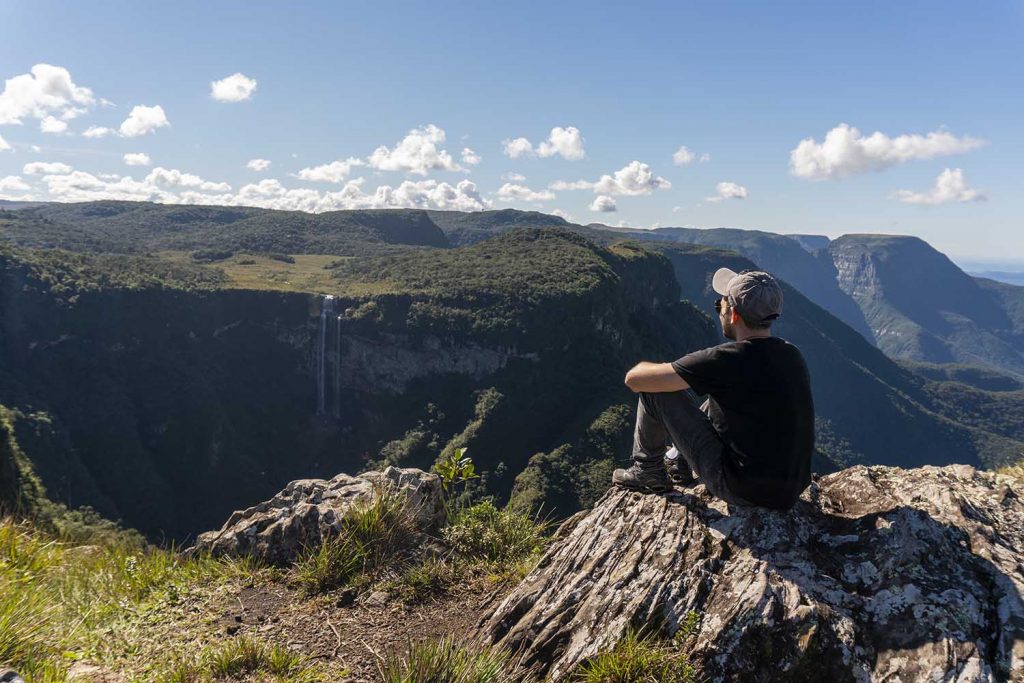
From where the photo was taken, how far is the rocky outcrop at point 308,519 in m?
6.65

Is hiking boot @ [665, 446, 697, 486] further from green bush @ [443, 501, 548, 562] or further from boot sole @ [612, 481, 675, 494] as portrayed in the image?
green bush @ [443, 501, 548, 562]

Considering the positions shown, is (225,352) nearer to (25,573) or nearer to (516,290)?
(516,290)

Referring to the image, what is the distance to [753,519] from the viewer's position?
15.5ft

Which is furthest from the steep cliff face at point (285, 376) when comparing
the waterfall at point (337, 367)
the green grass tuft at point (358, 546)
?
the green grass tuft at point (358, 546)

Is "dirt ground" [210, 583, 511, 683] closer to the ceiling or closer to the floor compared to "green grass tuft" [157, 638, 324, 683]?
closer to the floor

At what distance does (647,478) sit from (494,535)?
2142 millimetres

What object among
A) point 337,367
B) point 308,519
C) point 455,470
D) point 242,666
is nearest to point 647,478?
point 455,470

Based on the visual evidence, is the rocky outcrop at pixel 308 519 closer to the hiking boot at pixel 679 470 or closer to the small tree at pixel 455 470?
the small tree at pixel 455 470

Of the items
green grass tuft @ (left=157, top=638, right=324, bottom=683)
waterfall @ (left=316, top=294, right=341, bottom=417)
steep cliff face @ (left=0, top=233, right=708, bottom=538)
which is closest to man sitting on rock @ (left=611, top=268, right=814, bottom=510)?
green grass tuft @ (left=157, top=638, right=324, bottom=683)

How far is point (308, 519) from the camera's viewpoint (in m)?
6.99

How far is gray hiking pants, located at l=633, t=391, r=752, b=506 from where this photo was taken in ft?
15.6

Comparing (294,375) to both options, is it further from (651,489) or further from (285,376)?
(651,489)

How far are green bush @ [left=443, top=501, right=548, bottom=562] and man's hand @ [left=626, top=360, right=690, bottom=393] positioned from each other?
259cm

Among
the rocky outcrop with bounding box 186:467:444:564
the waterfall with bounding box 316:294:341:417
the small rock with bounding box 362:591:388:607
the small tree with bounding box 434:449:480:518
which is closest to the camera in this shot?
the small rock with bounding box 362:591:388:607
